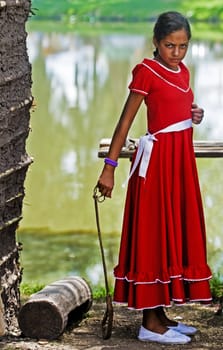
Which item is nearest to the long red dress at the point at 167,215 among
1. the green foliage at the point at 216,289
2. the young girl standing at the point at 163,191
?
the young girl standing at the point at 163,191

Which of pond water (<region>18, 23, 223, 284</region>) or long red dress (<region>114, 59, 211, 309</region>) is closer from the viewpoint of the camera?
long red dress (<region>114, 59, 211, 309</region>)

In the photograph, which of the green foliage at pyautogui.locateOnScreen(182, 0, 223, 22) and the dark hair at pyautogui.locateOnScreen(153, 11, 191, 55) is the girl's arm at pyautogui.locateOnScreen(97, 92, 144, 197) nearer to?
the dark hair at pyautogui.locateOnScreen(153, 11, 191, 55)

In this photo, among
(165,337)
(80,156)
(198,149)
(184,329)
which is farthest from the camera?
(80,156)

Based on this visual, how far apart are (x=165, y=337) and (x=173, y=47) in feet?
3.73

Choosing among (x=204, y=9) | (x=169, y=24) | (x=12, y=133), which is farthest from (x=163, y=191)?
(x=204, y=9)

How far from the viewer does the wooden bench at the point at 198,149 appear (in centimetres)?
455

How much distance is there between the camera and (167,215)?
14.0 ft

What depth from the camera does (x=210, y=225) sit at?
8.02 m

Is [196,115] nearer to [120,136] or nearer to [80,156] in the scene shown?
[120,136]

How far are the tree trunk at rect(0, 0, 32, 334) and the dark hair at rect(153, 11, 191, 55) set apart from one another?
67 centimetres

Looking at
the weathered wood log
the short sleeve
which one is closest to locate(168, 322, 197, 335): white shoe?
the weathered wood log

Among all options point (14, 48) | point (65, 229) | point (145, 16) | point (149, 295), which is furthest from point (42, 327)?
point (145, 16)

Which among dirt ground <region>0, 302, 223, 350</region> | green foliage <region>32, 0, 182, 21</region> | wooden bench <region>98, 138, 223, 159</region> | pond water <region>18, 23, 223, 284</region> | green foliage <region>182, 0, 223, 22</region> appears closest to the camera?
dirt ground <region>0, 302, 223, 350</region>

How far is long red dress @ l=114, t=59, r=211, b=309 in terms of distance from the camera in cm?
426
